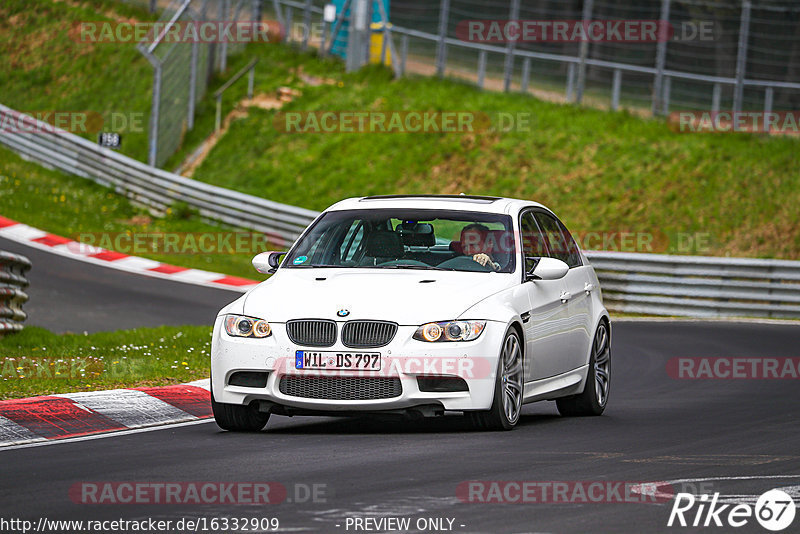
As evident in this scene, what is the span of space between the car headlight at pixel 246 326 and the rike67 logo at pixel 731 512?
320 cm

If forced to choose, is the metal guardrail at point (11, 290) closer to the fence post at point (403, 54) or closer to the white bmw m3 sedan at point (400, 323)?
the white bmw m3 sedan at point (400, 323)

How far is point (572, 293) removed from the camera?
11.1 meters

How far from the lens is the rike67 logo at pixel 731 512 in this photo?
645cm

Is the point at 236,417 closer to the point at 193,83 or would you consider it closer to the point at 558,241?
the point at 558,241

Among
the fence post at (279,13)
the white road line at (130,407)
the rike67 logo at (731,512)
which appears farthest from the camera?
the fence post at (279,13)

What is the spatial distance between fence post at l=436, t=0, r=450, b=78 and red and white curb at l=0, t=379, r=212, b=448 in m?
23.2

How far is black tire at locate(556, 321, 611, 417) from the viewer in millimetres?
11328

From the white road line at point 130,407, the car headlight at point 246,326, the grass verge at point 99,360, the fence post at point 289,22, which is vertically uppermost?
the fence post at point 289,22

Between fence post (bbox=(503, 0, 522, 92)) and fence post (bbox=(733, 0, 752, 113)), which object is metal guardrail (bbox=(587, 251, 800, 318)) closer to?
fence post (bbox=(733, 0, 752, 113))

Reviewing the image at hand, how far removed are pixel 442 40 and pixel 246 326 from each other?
25.5 metres

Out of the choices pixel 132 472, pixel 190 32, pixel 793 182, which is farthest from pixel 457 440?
pixel 190 32

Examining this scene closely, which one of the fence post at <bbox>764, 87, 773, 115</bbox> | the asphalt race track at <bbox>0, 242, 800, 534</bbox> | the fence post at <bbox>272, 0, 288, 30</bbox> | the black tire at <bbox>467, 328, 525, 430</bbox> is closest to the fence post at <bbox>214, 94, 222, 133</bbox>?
the fence post at <bbox>272, 0, 288, 30</bbox>

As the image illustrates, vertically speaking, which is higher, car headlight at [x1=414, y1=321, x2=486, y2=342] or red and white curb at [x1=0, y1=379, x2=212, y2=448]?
car headlight at [x1=414, y1=321, x2=486, y2=342]

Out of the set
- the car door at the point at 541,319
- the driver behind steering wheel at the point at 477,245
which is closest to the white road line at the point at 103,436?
the driver behind steering wheel at the point at 477,245
